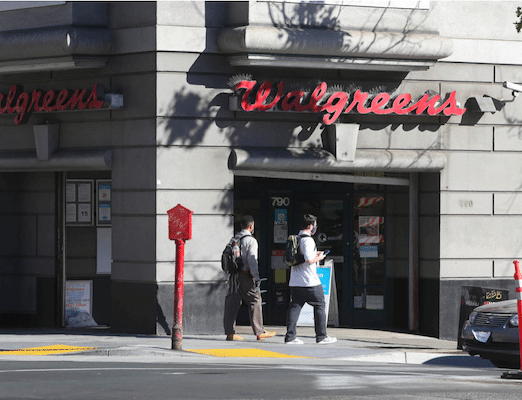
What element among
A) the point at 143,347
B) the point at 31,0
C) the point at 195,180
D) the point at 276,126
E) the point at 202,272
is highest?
the point at 31,0

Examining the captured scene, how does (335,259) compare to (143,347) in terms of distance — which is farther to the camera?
(335,259)

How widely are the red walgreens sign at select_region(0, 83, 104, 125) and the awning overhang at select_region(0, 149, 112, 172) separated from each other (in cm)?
64

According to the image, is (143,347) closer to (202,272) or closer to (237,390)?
(202,272)

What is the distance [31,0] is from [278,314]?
698 cm

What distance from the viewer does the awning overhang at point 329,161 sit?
14.5 m

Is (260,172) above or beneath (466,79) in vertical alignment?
beneath

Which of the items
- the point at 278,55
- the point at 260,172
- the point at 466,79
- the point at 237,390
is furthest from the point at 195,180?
the point at 237,390

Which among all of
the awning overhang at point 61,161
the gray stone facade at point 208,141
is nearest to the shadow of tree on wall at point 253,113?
the gray stone facade at point 208,141

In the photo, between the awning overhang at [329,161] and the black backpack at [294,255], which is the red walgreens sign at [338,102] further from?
the black backpack at [294,255]

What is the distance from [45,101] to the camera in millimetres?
14977

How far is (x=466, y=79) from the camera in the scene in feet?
50.6

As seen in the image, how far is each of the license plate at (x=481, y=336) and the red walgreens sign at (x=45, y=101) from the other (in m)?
6.85

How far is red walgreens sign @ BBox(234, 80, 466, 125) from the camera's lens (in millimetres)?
14352

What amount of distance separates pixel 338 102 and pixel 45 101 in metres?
4.88
